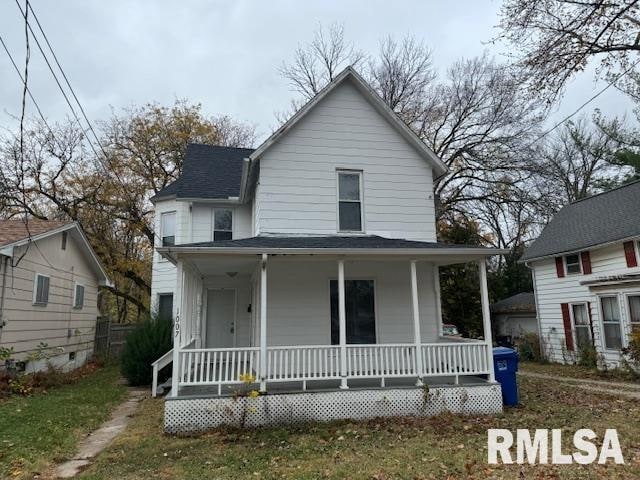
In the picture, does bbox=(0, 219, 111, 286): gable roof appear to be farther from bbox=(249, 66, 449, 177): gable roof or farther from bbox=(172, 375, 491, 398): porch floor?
bbox=(249, 66, 449, 177): gable roof

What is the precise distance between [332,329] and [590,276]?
34.4 ft

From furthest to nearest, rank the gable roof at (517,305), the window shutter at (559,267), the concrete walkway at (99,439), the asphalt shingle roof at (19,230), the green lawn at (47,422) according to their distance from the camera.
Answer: the gable roof at (517,305) < the window shutter at (559,267) < the asphalt shingle roof at (19,230) < the green lawn at (47,422) < the concrete walkway at (99,439)

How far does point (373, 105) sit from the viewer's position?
11.3 m

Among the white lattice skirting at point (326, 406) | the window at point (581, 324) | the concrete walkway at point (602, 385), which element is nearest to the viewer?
the white lattice skirting at point (326, 406)

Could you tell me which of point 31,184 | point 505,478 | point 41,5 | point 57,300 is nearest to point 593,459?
point 505,478

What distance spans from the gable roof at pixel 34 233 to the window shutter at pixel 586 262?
656 inches

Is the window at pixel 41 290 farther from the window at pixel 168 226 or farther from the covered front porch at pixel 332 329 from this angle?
the covered front porch at pixel 332 329

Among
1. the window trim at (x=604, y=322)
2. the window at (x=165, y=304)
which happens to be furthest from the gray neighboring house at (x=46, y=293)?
the window trim at (x=604, y=322)

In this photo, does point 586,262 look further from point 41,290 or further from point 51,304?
point 51,304

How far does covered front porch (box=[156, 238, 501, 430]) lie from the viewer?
26.6 feet

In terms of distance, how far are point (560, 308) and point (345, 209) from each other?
35.0 feet

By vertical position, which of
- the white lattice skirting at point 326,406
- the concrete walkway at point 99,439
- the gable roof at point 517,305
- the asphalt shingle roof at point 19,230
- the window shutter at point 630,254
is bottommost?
the concrete walkway at point 99,439

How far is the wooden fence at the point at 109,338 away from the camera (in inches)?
742

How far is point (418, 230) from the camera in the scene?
11195mm
